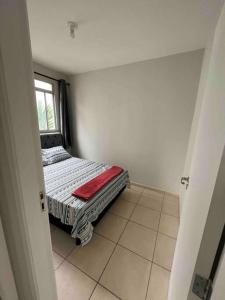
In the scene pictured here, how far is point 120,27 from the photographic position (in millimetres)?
1606

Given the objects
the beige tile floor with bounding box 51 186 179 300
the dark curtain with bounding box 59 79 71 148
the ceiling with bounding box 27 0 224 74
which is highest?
the ceiling with bounding box 27 0 224 74

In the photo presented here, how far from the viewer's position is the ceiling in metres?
1.31

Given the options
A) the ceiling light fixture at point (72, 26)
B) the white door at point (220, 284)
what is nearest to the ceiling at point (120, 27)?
the ceiling light fixture at point (72, 26)

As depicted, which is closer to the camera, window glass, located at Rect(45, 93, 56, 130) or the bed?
the bed

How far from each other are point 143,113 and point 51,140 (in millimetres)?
2209

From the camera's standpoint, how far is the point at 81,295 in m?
1.16

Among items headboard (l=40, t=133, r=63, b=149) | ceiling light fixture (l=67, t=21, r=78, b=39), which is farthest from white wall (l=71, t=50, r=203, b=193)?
ceiling light fixture (l=67, t=21, r=78, b=39)

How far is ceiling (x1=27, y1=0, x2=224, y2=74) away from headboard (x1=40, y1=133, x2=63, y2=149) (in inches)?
60.8

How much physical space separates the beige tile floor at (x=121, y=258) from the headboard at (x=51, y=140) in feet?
5.95

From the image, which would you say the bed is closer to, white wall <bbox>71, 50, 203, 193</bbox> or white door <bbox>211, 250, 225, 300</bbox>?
white wall <bbox>71, 50, 203, 193</bbox>

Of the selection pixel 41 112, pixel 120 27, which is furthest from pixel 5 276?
pixel 41 112

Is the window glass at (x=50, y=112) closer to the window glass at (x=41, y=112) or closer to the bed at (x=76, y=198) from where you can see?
the window glass at (x=41, y=112)

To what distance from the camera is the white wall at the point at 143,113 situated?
91.5 inches

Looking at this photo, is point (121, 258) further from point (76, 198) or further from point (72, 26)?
point (72, 26)
